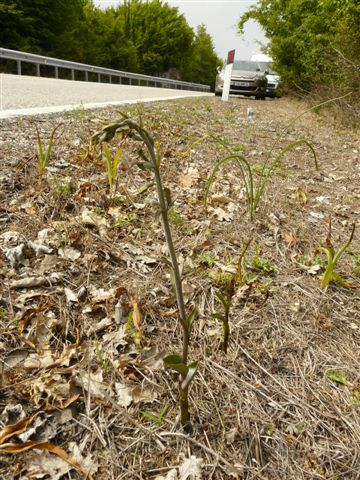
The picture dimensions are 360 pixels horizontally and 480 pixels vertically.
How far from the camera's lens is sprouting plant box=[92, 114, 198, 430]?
84cm

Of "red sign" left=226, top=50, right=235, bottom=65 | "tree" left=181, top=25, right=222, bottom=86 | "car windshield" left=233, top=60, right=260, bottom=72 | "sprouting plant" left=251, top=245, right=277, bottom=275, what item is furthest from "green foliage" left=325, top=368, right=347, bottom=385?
"tree" left=181, top=25, right=222, bottom=86

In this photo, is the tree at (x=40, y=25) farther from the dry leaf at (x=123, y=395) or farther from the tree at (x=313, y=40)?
the dry leaf at (x=123, y=395)

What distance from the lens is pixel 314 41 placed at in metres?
11.9

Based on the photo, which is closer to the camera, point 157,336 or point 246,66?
point 157,336

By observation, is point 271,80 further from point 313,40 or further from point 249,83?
point 313,40

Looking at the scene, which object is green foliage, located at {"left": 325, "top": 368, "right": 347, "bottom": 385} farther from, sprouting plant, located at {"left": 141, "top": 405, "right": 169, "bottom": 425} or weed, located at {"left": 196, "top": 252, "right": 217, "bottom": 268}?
weed, located at {"left": 196, "top": 252, "right": 217, "bottom": 268}

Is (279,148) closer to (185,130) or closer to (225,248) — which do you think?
(185,130)

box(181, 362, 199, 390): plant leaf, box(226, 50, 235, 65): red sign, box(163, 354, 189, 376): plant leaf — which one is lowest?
box(181, 362, 199, 390): plant leaf

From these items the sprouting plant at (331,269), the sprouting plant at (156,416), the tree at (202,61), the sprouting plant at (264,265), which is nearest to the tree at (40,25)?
the sprouting plant at (264,265)

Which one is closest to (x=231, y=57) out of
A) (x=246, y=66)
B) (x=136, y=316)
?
(x=246, y=66)

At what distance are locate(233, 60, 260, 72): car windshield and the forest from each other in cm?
1009

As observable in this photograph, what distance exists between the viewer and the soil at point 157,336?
1160 mm

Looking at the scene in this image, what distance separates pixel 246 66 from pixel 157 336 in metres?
16.9

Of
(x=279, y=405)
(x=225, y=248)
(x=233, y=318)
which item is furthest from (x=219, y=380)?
(x=225, y=248)
